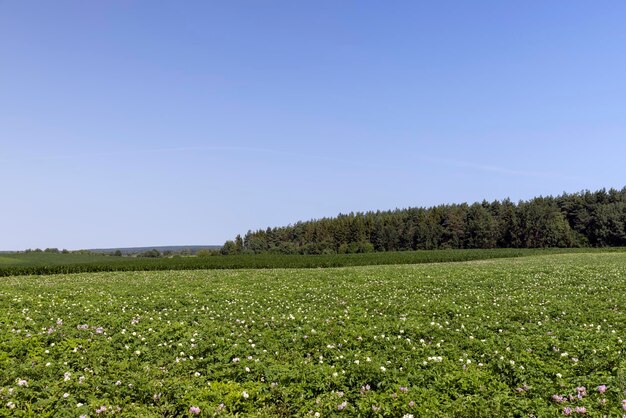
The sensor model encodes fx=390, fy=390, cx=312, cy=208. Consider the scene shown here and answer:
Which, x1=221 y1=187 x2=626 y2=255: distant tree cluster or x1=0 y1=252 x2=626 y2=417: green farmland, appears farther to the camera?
x1=221 y1=187 x2=626 y2=255: distant tree cluster

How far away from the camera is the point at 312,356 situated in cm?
943

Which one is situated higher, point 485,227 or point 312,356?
point 485,227

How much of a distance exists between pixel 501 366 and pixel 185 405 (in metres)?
6.49

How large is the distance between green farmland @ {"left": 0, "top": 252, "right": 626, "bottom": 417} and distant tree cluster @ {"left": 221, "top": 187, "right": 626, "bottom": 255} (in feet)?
333

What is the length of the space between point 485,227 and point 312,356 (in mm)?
110122

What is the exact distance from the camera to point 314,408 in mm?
6812

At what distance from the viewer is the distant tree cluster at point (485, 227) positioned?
103 metres

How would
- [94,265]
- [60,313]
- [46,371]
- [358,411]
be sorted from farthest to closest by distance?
[94,265] → [60,313] → [46,371] → [358,411]

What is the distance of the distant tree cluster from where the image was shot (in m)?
103

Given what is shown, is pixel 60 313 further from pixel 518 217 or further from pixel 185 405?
pixel 518 217

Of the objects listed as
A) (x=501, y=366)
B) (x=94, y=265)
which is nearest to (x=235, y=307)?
(x=501, y=366)

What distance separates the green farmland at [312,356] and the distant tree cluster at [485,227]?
102 metres

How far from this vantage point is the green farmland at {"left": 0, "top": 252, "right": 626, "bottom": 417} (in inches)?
267

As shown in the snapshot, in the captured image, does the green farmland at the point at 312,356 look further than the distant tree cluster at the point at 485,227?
No
